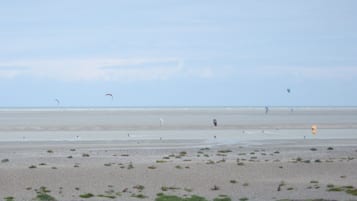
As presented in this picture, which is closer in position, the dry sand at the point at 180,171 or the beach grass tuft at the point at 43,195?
the beach grass tuft at the point at 43,195

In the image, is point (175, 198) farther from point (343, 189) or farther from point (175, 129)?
point (175, 129)

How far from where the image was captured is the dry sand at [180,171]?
Result: 2069 cm

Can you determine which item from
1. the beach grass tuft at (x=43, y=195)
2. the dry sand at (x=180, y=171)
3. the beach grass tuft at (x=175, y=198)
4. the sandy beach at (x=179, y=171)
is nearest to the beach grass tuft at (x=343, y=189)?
the sandy beach at (x=179, y=171)

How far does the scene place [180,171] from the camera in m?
25.3

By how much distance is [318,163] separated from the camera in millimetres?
27844

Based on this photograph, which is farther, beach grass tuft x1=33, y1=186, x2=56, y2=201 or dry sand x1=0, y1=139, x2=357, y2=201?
dry sand x1=0, y1=139, x2=357, y2=201

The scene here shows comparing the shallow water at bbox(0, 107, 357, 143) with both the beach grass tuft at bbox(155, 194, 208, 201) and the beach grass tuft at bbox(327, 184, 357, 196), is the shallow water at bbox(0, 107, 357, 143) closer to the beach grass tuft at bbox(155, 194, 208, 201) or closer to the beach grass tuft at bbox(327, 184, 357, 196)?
the beach grass tuft at bbox(327, 184, 357, 196)


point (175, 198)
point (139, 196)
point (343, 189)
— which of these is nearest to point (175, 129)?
point (343, 189)

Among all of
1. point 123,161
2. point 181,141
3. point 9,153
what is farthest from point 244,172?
point 181,141

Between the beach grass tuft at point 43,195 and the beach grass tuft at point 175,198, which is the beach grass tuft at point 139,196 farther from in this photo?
the beach grass tuft at point 43,195

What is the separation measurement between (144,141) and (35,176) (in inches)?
782

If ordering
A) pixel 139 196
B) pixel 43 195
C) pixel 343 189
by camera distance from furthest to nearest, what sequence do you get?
pixel 343 189, pixel 139 196, pixel 43 195

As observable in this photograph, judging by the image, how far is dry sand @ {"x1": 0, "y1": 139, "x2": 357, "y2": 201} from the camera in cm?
2069

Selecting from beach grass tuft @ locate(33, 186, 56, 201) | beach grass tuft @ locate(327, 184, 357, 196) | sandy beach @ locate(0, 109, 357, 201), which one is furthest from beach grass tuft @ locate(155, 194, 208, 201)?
beach grass tuft @ locate(327, 184, 357, 196)
